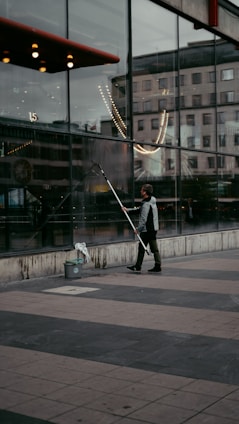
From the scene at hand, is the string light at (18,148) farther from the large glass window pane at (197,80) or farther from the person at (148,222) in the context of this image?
the large glass window pane at (197,80)

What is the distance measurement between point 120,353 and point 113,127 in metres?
9.65

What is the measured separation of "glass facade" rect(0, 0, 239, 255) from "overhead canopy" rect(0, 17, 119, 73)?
62 millimetres

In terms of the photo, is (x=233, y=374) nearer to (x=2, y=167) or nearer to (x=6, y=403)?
(x=6, y=403)

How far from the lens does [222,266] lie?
47.0 ft

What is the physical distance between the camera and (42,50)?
38.0 feet

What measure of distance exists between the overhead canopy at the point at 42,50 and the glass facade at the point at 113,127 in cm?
6

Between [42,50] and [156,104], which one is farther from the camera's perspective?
[156,104]

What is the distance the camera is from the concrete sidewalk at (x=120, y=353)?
4.59 meters

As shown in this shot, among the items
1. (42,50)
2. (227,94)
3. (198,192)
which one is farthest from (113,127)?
(227,94)

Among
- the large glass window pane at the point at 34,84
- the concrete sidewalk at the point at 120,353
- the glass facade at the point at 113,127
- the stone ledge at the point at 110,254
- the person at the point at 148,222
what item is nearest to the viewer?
the concrete sidewalk at the point at 120,353

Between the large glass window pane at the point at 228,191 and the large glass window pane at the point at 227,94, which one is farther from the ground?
the large glass window pane at the point at 227,94

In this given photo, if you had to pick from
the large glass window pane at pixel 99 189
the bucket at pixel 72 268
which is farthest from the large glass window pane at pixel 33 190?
the bucket at pixel 72 268

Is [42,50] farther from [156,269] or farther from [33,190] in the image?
[156,269]

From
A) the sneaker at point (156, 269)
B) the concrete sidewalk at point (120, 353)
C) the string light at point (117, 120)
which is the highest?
the string light at point (117, 120)
